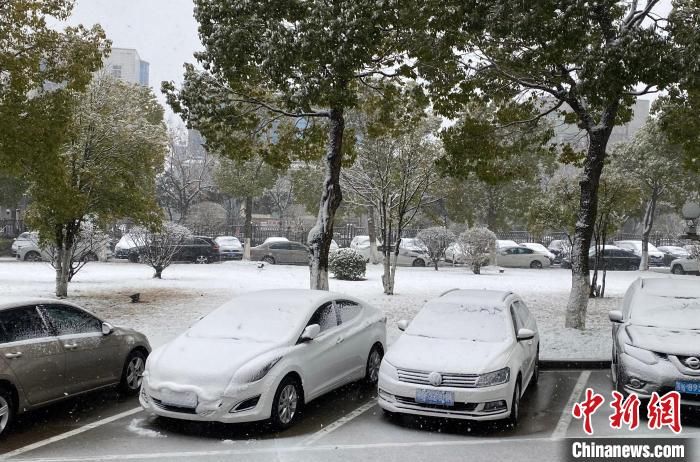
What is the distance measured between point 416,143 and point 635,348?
12.8 m

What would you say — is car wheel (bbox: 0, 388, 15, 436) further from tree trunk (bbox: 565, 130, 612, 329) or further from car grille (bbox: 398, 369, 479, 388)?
tree trunk (bbox: 565, 130, 612, 329)

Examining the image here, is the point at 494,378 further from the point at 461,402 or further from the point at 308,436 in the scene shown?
the point at 308,436

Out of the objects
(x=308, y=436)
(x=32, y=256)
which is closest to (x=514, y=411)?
(x=308, y=436)

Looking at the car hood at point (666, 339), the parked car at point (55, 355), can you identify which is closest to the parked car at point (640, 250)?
the car hood at point (666, 339)

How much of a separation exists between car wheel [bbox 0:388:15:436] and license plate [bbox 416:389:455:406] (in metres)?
3.92

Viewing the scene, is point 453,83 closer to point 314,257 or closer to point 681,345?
point 314,257

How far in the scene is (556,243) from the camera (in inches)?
1368

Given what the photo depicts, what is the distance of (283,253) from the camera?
100 ft

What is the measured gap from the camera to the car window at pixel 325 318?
762cm

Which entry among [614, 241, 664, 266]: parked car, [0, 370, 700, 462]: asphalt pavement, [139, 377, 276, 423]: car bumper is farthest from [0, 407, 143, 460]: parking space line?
[614, 241, 664, 266]: parked car

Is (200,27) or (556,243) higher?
(200,27)

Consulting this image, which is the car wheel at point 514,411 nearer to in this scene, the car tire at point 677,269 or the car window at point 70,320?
the car window at point 70,320

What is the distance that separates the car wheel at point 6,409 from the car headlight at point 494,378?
451 centimetres

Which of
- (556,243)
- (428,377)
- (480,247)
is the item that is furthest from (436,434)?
(556,243)
